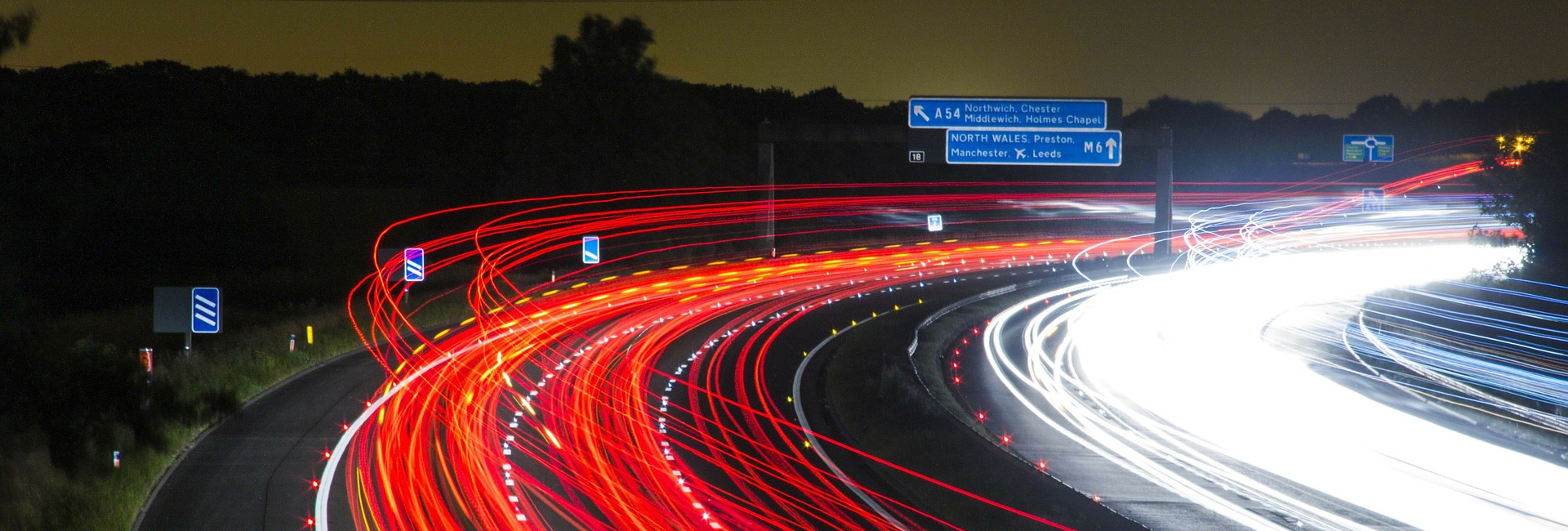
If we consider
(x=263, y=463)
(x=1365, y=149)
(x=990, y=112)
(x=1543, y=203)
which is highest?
(x=990, y=112)

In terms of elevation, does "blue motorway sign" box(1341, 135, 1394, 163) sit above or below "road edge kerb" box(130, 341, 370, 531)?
above

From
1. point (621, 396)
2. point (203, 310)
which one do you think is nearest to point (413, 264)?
point (203, 310)

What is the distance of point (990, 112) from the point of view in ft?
126

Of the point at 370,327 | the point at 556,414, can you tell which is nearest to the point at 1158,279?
the point at 370,327

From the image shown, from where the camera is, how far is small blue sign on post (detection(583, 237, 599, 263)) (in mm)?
40094

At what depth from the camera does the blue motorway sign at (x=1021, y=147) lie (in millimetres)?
38719

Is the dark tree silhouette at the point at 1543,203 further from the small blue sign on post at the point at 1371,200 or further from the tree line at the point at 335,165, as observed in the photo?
the small blue sign on post at the point at 1371,200

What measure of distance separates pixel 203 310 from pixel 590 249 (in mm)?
19537

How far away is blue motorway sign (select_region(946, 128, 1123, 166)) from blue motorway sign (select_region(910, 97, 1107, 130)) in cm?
27

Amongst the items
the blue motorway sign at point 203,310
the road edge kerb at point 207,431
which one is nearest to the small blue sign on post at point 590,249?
the road edge kerb at point 207,431

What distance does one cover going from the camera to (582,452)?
15992 mm

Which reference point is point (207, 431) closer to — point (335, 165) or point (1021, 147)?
point (1021, 147)

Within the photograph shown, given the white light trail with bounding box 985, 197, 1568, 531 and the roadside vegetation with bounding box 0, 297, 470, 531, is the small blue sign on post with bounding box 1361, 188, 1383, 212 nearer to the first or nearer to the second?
the white light trail with bounding box 985, 197, 1568, 531

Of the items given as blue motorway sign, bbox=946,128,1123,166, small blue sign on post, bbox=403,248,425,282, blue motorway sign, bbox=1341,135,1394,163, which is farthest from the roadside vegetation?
blue motorway sign, bbox=1341,135,1394,163
